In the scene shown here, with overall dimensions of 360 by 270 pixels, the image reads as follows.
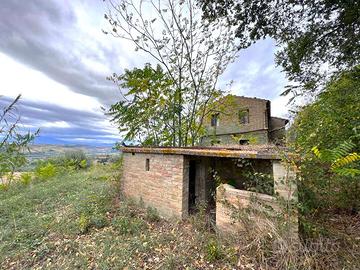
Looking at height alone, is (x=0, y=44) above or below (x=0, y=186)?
above

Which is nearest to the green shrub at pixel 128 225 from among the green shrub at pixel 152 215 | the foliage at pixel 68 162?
the green shrub at pixel 152 215

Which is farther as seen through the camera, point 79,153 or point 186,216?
point 79,153

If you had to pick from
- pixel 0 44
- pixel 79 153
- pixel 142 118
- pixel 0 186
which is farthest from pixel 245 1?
pixel 79 153

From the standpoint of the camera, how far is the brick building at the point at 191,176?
154 inches

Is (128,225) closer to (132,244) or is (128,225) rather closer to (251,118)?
(132,244)

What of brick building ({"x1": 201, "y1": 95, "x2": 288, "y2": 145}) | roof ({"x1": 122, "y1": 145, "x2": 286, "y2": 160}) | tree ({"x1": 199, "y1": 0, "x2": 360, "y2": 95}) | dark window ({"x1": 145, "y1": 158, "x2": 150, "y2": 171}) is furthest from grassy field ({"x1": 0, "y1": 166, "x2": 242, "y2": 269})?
brick building ({"x1": 201, "y1": 95, "x2": 288, "y2": 145})

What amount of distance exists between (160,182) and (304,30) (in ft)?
21.5

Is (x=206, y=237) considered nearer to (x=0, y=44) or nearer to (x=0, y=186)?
(x=0, y=44)

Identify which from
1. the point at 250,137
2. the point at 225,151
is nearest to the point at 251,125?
the point at 250,137

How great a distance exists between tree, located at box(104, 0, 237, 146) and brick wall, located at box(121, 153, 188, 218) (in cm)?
279

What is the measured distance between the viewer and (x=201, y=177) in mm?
6348

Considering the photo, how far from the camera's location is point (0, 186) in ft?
29.0

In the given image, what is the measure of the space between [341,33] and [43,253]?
9.59 meters

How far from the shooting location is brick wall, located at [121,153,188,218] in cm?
505
